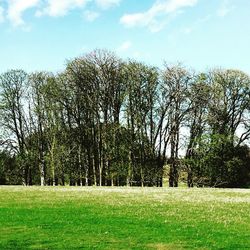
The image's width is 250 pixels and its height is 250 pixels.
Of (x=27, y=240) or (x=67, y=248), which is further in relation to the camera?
(x=27, y=240)

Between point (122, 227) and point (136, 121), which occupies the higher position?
point (136, 121)

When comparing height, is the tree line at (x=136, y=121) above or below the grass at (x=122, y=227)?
above

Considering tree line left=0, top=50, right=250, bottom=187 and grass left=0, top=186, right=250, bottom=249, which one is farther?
tree line left=0, top=50, right=250, bottom=187

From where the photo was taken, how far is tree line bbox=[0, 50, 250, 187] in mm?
75250

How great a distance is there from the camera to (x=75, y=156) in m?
80.4

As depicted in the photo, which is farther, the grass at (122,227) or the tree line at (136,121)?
the tree line at (136,121)

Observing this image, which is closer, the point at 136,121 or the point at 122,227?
the point at 122,227

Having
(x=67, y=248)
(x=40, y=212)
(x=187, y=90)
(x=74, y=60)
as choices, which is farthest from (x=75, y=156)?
(x=67, y=248)

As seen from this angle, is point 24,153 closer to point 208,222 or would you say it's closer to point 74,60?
point 74,60

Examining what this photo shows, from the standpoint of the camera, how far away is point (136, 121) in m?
76.1

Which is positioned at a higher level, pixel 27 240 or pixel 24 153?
pixel 24 153

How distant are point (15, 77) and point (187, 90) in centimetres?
2903

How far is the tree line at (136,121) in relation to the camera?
247 feet

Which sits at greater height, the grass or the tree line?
the tree line
